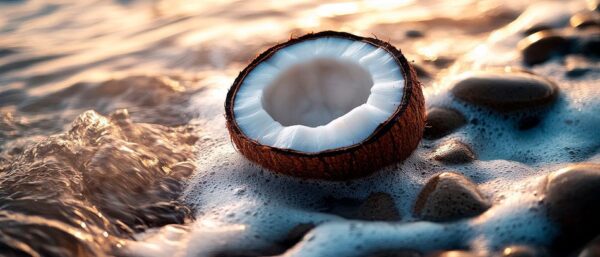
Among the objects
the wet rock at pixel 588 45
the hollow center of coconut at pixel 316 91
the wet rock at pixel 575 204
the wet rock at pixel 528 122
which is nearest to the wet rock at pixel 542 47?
the wet rock at pixel 588 45

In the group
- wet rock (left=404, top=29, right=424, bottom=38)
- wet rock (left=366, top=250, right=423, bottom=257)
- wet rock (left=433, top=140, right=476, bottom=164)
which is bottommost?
wet rock (left=366, top=250, right=423, bottom=257)

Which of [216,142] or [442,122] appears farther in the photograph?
[216,142]

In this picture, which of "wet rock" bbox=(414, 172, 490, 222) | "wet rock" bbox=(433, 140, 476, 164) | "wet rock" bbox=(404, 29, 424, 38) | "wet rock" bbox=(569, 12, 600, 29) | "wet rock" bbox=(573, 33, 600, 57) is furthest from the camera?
"wet rock" bbox=(404, 29, 424, 38)

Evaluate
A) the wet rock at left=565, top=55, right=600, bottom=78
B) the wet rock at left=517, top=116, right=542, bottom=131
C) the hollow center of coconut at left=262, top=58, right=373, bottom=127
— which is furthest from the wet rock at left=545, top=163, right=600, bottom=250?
the wet rock at left=565, top=55, right=600, bottom=78

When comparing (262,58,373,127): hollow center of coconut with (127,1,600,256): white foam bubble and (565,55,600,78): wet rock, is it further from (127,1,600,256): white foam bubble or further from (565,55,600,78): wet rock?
(565,55,600,78): wet rock

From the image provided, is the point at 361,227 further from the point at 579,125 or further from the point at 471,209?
the point at 579,125

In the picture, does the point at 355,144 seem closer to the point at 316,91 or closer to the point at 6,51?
the point at 316,91

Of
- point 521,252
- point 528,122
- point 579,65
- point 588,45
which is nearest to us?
point 521,252

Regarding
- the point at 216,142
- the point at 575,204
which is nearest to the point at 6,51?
the point at 216,142
